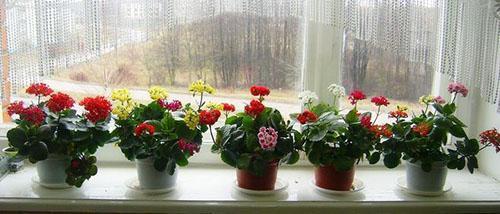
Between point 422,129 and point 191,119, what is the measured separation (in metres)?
0.65

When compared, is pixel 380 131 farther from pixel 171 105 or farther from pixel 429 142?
pixel 171 105

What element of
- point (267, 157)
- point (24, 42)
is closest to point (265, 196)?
point (267, 157)

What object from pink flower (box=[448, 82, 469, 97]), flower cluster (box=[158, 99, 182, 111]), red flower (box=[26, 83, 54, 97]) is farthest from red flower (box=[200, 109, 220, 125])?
pink flower (box=[448, 82, 469, 97])

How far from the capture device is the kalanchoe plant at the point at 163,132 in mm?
1408

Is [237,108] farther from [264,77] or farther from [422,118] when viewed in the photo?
[422,118]

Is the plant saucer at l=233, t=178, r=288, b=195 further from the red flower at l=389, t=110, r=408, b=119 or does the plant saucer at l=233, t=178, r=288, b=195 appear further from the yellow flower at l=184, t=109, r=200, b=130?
the red flower at l=389, t=110, r=408, b=119

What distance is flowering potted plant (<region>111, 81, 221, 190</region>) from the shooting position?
1.41 m

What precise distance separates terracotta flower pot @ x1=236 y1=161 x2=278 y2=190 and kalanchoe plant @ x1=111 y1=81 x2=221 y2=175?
158 millimetres

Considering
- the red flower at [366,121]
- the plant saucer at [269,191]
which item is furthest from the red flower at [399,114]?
the plant saucer at [269,191]

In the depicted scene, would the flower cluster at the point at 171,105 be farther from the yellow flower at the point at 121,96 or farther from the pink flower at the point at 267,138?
the pink flower at the point at 267,138

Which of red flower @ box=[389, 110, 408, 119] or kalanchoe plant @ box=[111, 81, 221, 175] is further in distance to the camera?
red flower @ box=[389, 110, 408, 119]

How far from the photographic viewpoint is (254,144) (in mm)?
1407

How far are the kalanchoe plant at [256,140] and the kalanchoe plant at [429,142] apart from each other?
0.29 meters

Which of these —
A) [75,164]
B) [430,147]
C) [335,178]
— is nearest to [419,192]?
[430,147]
